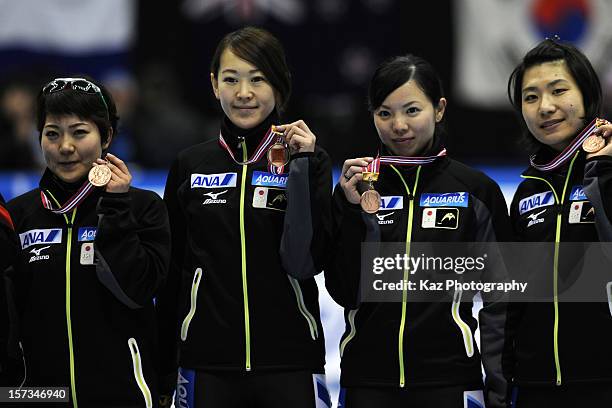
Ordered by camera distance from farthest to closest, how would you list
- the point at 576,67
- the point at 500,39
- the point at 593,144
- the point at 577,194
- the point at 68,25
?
the point at 68,25
the point at 500,39
the point at 576,67
the point at 577,194
the point at 593,144

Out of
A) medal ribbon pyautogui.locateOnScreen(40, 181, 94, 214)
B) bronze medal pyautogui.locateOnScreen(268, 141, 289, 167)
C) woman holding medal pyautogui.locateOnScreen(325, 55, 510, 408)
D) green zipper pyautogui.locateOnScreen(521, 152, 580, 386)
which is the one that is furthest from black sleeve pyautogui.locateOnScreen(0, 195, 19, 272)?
green zipper pyautogui.locateOnScreen(521, 152, 580, 386)

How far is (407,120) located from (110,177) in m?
1.34

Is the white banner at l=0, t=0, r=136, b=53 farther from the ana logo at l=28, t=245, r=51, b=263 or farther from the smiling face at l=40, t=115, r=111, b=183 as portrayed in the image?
the ana logo at l=28, t=245, r=51, b=263

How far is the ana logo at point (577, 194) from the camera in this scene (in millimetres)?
4953

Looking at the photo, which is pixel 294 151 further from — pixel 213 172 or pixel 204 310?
pixel 204 310

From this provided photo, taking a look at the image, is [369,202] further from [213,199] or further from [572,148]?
[572,148]

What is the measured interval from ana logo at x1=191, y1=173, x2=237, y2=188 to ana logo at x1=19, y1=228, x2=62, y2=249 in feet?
2.12

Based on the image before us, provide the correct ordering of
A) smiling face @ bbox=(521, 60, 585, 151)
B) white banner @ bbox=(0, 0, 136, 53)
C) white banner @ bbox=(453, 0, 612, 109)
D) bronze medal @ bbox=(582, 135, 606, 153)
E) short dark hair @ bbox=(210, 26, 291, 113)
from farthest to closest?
white banner @ bbox=(0, 0, 136, 53) → white banner @ bbox=(453, 0, 612, 109) → short dark hair @ bbox=(210, 26, 291, 113) → smiling face @ bbox=(521, 60, 585, 151) → bronze medal @ bbox=(582, 135, 606, 153)

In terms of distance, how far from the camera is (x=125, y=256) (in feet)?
15.9

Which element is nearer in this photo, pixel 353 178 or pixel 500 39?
pixel 353 178

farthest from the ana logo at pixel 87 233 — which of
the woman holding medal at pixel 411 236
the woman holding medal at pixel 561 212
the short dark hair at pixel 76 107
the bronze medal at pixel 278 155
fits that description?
the woman holding medal at pixel 561 212

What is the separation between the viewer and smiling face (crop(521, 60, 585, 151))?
507 cm

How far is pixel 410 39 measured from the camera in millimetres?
12633

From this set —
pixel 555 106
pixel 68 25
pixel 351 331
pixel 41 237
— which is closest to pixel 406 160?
pixel 555 106
